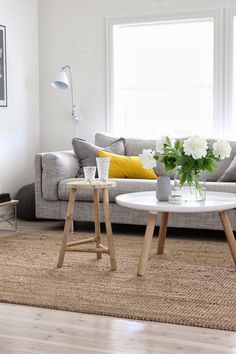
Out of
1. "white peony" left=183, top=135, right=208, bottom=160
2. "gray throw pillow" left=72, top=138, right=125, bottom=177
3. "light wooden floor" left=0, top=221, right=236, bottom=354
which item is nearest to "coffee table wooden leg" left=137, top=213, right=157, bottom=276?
"white peony" left=183, top=135, right=208, bottom=160

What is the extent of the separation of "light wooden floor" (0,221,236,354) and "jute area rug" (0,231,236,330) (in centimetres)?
9

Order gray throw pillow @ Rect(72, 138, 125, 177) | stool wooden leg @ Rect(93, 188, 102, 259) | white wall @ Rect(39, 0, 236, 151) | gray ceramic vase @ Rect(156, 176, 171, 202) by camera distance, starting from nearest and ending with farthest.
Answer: gray ceramic vase @ Rect(156, 176, 171, 202) → stool wooden leg @ Rect(93, 188, 102, 259) → gray throw pillow @ Rect(72, 138, 125, 177) → white wall @ Rect(39, 0, 236, 151)

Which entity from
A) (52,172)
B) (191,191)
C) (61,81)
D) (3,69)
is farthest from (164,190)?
(3,69)

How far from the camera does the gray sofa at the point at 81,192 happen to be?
5.06 metres

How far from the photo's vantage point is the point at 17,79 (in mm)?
6492

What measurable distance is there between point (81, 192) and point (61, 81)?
4.56ft

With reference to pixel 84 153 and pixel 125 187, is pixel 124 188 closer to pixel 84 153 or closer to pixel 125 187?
pixel 125 187

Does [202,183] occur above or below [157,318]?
above

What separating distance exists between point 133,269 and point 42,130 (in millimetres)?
3212

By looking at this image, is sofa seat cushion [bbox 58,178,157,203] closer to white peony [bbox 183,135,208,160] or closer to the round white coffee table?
the round white coffee table

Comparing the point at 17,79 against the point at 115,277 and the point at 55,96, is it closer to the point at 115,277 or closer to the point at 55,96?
the point at 55,96

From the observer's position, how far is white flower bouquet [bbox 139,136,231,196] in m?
3.84

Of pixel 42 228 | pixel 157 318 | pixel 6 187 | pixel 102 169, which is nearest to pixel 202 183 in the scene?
pixel 102 169

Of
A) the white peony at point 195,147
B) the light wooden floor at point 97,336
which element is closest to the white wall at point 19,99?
the white peony at point 195,147
